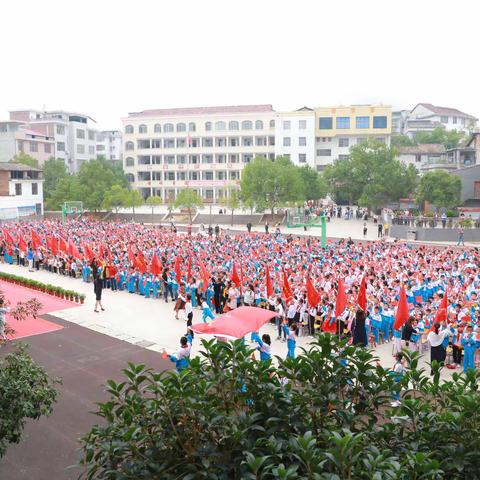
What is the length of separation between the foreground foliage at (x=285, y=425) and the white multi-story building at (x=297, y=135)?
63.4 m

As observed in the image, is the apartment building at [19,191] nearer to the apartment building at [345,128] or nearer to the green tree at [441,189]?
the apartment building at [345,128]

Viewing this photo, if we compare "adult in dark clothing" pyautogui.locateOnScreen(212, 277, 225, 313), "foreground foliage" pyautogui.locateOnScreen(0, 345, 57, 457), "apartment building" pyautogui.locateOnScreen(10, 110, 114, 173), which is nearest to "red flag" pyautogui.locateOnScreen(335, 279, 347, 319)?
"adult in dark clothing" pyautogui.locateOnScreen(212, 277, 225, 313)

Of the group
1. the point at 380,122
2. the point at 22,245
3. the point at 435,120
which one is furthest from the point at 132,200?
the point at 435,120

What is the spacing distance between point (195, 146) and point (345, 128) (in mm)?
19979

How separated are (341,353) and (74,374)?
27.9ft

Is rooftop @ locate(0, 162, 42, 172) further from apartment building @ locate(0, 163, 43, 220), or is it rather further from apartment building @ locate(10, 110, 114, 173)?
apartment building @ locate(10, 110, 114, 173)

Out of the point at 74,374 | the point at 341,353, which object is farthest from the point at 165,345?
the point at 341,353

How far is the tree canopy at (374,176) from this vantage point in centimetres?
5031

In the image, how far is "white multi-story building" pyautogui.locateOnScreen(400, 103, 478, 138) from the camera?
89.6 m

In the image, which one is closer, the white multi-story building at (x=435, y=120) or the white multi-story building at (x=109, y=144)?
the white multi-story building at (x=435, y=120)

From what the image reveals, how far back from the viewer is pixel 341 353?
20.0ft

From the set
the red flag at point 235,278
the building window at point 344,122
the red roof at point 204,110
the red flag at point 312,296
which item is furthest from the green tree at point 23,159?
the red flag at point 312,296

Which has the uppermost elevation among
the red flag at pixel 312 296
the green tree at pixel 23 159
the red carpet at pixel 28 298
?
the green tree at pixel 23 159

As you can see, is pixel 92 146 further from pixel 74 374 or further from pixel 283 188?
pixel 74 374
